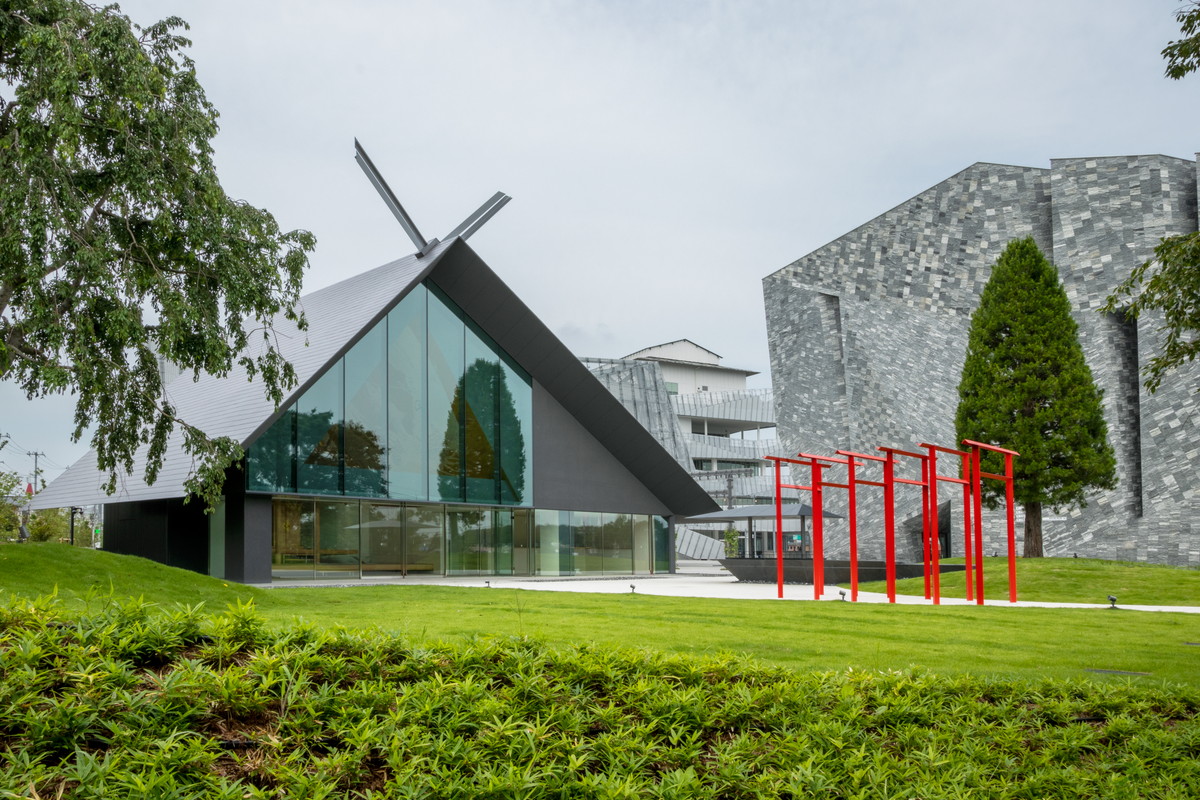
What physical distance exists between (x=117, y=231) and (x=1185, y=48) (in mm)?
14887

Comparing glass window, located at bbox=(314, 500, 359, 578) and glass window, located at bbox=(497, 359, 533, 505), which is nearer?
glass window, located at bbox=(314, 500, 359, 578)

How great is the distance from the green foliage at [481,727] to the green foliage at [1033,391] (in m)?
23.0

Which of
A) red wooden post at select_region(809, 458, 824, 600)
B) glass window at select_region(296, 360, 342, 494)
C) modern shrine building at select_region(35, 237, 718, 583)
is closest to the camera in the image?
red wooden post at select_region(809, 458, 824, 600)

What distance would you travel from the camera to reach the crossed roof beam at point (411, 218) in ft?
80.2

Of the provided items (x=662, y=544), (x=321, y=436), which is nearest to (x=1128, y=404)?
(x=662, y=544)

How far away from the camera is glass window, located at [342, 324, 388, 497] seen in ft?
77.7

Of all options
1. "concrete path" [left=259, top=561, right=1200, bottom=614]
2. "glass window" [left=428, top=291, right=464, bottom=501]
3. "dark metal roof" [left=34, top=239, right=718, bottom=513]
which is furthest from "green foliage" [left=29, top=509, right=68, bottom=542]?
"glass window" [left=428, top=291, right=464, bottom=501]

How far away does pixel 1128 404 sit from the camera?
32625mm

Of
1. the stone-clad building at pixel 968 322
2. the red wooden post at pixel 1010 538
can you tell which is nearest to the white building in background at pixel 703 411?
the stone-clad building at pixel 968 322

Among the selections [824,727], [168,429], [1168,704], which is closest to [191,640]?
[824,727]

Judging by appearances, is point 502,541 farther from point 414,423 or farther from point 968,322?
point 968,322

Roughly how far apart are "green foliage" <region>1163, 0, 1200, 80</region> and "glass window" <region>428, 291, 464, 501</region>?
1961cm

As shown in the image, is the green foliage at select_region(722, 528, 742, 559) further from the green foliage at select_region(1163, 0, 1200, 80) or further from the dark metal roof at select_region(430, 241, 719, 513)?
the green foliage at select_region(1163, 0, 1200, 80)

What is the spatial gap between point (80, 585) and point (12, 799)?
1195 cm
